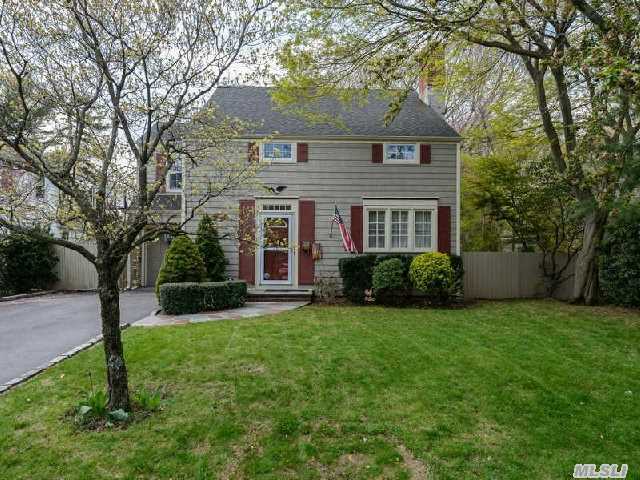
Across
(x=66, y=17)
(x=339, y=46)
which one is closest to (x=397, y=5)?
(x=339, y=46)

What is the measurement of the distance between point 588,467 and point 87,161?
5.22 m

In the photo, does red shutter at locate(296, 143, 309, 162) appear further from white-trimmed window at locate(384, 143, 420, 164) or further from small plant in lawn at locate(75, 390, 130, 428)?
small plant in lawn at locate(75, 390, 130, 428)

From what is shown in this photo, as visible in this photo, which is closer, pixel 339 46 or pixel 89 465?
pixel 89 465

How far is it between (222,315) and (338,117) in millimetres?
6155

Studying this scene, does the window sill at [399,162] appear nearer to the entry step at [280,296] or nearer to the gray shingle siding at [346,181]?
the gray shingle siding at [346,181]

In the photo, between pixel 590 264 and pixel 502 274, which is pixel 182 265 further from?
pixel 590 264

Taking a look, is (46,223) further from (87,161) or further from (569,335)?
(569,335)

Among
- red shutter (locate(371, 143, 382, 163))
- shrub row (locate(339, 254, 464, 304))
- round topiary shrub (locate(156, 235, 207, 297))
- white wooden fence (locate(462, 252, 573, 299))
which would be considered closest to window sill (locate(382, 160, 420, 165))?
red shutter (locate(371, 143, 382, 163))

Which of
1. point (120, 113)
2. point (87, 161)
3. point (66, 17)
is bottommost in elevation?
point (87, 161)

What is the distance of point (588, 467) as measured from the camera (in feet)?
10.2

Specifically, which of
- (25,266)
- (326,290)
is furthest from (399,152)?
(25,266)

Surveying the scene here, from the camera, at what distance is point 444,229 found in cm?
1118

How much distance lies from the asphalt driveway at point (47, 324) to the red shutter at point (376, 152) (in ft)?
22.1

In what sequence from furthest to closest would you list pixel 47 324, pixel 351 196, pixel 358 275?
pixel 351 196 < pixel 358 275 < pixel 47 324
